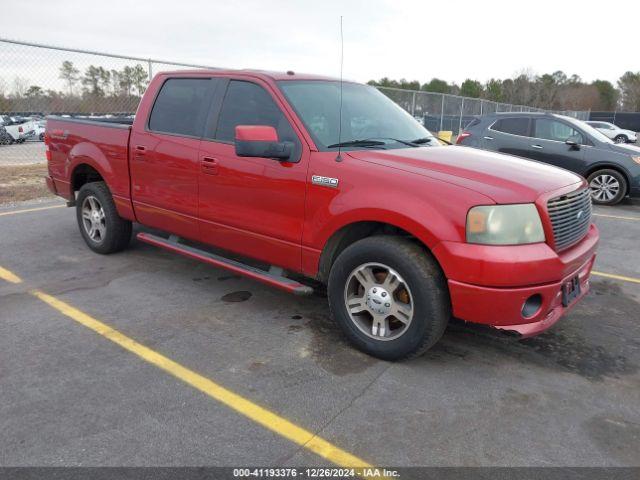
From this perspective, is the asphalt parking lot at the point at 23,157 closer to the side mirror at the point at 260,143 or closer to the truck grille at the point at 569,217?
the side mirror at the point at 260,143

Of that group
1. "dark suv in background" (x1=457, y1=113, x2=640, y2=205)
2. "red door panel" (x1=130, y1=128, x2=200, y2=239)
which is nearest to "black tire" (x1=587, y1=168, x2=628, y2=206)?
"dark suv in background" (x1=457, y1=113, x2=640, y2=205)

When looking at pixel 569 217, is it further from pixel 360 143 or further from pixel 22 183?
pixel 22 183

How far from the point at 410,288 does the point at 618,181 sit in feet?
26.9

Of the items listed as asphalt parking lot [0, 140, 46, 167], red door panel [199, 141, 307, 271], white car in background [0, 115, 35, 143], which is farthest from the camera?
white car in background [0, 115, 35, 143]

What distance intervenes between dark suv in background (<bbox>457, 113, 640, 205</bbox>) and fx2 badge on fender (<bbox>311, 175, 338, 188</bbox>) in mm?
6884

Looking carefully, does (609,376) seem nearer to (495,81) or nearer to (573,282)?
(573,282)

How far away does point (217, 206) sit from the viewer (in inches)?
165

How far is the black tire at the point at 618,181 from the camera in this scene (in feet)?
31.4

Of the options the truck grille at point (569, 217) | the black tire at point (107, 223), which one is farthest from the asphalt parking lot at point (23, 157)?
the truck grille at point (569, 217)

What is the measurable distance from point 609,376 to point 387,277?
1.56 metres

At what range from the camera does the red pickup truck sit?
3041 millimetres

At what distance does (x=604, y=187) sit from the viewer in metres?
9.75

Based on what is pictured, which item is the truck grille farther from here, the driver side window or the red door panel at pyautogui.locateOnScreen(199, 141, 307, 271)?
the driver side window

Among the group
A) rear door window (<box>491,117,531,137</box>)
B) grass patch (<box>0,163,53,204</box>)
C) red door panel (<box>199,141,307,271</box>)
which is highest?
rear door window (<box>491,117,531,137</box>)
